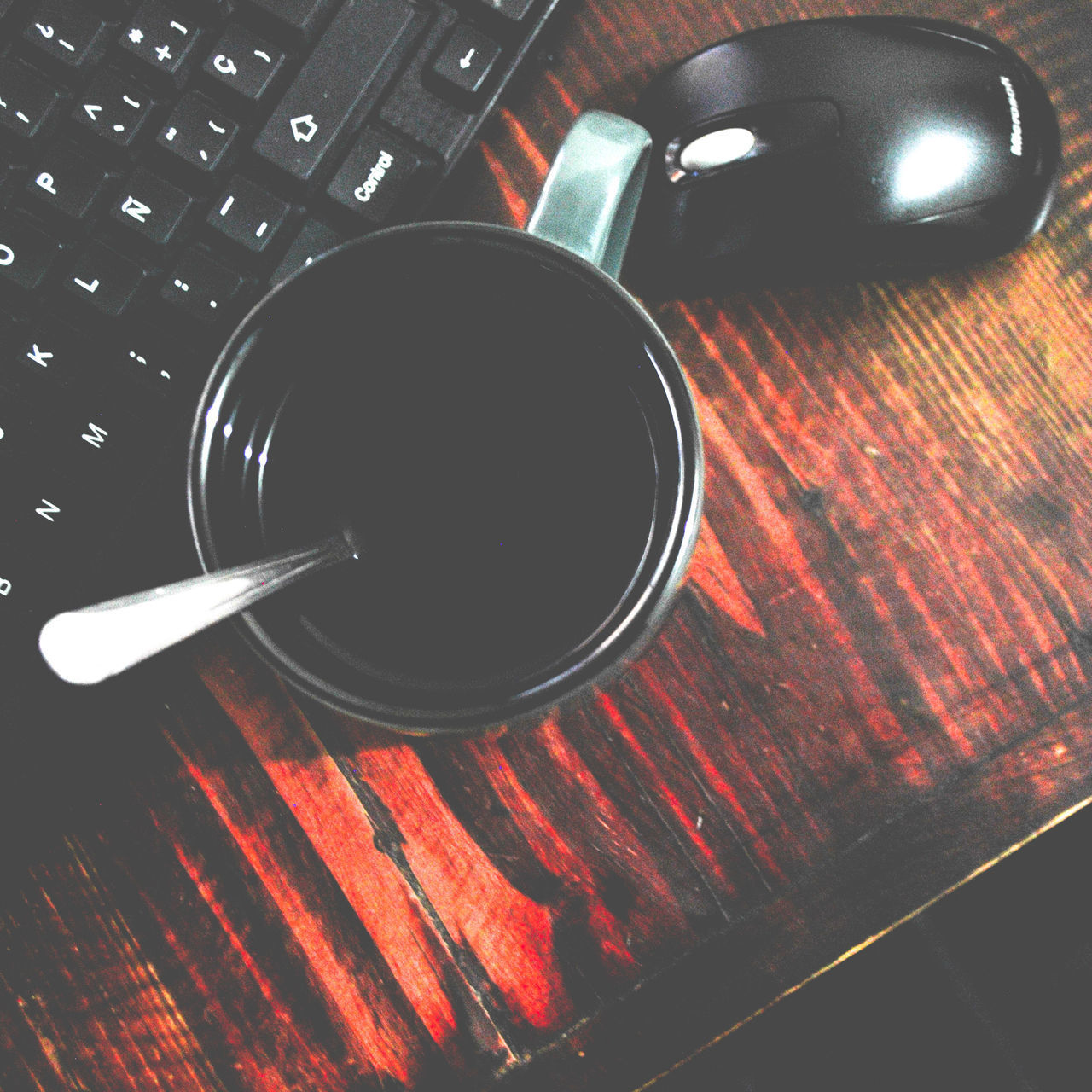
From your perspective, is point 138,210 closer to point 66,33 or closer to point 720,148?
point 66,33

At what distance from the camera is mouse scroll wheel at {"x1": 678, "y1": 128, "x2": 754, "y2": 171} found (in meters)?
0.30

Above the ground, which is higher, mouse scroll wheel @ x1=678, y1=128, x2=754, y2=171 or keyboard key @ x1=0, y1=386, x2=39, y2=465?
keyboard key @ x1=0, y1=386, x2=39, y2=465

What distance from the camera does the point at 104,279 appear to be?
0.92 feet

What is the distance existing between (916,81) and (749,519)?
153 millimetres

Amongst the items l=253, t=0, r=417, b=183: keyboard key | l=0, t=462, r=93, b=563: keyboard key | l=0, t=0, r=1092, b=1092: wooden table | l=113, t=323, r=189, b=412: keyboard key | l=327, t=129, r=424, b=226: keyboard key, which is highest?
l=253, t=0, r=417, b=183: keyboard key

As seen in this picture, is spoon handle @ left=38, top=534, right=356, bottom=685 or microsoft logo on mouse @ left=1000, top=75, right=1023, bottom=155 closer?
spoon handle @ left=38, top=534, right=356, bottom=685

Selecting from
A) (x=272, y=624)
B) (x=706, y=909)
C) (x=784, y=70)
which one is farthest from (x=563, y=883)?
(x=784, y=70)

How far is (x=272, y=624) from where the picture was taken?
0.23 metres

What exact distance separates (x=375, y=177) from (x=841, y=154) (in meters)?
0.15

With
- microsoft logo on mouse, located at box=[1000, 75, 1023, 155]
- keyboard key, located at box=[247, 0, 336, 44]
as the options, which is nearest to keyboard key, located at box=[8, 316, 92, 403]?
keyboard key, located at box=[247, 0, 336, 44]

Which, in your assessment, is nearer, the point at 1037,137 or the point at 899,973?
the point at 1037,137

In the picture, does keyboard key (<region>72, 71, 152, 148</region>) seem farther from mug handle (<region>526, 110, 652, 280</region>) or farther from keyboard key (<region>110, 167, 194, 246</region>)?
mug handle (<region>526, 110, 652, 280</region>)

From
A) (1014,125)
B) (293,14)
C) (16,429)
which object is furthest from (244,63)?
(1014,125)

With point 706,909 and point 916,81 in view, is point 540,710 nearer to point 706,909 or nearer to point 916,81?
point 706,909
